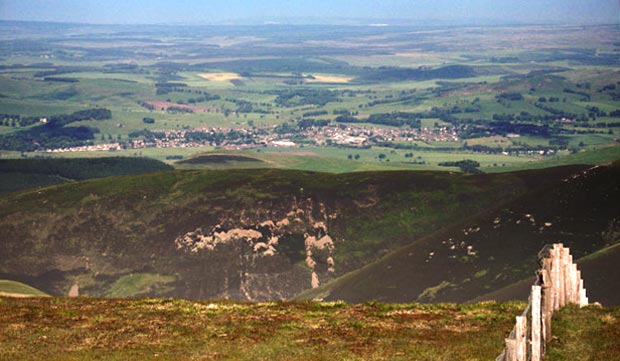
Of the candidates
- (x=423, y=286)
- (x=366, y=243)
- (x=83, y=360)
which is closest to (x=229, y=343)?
(x=83, y=360)

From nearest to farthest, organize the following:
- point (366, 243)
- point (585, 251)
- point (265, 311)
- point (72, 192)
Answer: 1. point (265, 311)
2. point (585, 251)
3. point (366, 243)
4. point (72, 192)

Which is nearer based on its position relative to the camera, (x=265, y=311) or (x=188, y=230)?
(x=265, y=311)

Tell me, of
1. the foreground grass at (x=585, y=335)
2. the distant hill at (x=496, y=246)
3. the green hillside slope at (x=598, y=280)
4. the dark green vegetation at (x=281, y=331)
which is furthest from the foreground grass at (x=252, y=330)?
the distant hill at (x=496, y=246)

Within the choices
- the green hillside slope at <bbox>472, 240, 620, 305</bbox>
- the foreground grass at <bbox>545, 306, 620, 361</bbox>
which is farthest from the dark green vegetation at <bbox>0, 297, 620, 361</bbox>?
the green hillside slope at <bbox>472, 240, 620, 305</bbox>

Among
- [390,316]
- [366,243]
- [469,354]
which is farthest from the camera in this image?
[366,243]

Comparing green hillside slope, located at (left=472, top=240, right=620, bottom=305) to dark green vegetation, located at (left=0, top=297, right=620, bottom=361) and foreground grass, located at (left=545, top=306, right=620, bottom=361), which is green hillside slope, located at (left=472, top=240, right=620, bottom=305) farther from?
foreground grass, located at (left=545, top=306, right=620, bottom=361)

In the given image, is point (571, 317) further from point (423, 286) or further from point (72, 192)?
point (72, 192)

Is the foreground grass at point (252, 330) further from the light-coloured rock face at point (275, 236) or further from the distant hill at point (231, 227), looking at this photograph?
the light-coloured rock face at point (275, 236)
